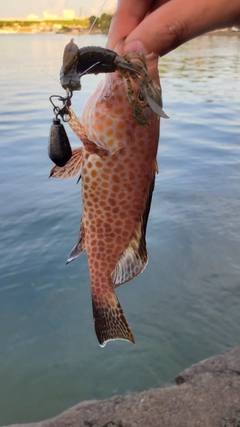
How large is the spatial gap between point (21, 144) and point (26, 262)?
631 cm

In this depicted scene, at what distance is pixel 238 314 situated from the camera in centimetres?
529

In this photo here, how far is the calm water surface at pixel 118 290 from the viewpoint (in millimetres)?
4613

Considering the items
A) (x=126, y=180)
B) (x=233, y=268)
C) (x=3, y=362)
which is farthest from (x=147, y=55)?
(x=233, y=268)

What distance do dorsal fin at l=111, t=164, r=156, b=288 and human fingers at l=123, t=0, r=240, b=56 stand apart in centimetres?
54

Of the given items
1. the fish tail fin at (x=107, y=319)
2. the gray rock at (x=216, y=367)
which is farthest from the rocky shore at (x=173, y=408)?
the fish tail fin at (x=107, y=319)

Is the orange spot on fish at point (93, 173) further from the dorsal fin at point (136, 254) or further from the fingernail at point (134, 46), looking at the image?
the fingernail at point (134, 46)

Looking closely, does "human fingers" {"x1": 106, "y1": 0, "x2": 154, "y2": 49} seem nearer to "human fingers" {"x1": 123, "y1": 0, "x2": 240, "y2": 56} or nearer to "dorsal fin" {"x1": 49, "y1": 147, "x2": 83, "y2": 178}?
"human fingers" {"x1": 123, "y1": 0, "x2": 240, "y2": 56}

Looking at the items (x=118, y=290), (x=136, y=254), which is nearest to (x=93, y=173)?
(x=136, y=254)

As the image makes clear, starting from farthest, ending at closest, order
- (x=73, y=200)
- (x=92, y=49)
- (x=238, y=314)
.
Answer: (x=73, y=200) < (x=238, y=314) < (x=92, y=49)

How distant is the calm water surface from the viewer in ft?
15.1

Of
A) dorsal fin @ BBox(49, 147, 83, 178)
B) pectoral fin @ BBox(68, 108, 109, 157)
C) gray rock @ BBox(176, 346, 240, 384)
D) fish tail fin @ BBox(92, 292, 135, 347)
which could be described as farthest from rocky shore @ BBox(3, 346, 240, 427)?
pectoral fin @ BBox(68, 108, 109, 157)

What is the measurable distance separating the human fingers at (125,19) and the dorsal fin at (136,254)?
590 millimetres

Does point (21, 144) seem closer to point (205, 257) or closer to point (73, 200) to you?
point (73, 200)

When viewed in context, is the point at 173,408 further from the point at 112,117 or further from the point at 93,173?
the point at 112,117
